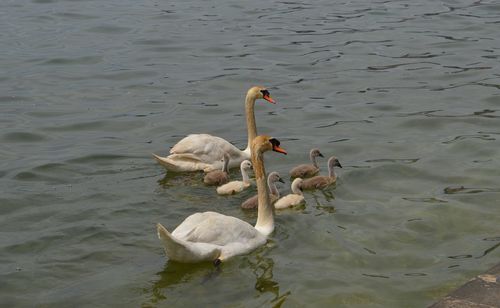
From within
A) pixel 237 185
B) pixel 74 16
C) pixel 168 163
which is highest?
pixel 74 16

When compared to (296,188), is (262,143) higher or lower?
higher

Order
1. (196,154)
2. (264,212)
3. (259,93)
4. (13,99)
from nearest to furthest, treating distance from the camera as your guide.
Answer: (264,212) < (196,154) < (259,93) < (13,99)

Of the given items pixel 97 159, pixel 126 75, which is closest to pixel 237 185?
pixel 97 159

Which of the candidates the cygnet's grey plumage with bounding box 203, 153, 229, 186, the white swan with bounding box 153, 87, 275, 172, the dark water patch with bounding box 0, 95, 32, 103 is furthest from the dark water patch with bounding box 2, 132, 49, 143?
the cygnet's grey plumage with bounding box 203, 153, 229, 186

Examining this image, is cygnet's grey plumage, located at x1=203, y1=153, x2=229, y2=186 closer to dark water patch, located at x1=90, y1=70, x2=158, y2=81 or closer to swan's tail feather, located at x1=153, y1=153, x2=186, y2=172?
swan's tail feather, located at x1=153, y1=153, x2=186, y2=172

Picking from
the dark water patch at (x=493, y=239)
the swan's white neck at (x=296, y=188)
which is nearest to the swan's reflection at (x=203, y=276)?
the swan's white neck at (x=296, y=188)

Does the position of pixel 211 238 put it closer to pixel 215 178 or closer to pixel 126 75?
pixel 215 178

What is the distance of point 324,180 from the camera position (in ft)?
38.4

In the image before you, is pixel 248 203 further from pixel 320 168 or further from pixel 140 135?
pixel 140 135

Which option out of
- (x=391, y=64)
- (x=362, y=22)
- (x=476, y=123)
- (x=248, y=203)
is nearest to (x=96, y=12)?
(x=362, y=22)

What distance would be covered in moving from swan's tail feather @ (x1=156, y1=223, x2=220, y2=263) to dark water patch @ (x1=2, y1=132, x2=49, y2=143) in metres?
5.37

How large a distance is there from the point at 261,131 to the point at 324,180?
9.07 ft

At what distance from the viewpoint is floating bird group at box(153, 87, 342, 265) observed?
9.38m

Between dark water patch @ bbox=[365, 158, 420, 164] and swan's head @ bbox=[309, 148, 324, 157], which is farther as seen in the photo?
dark water patch @ bbox=[365, 158, 420, 164]
